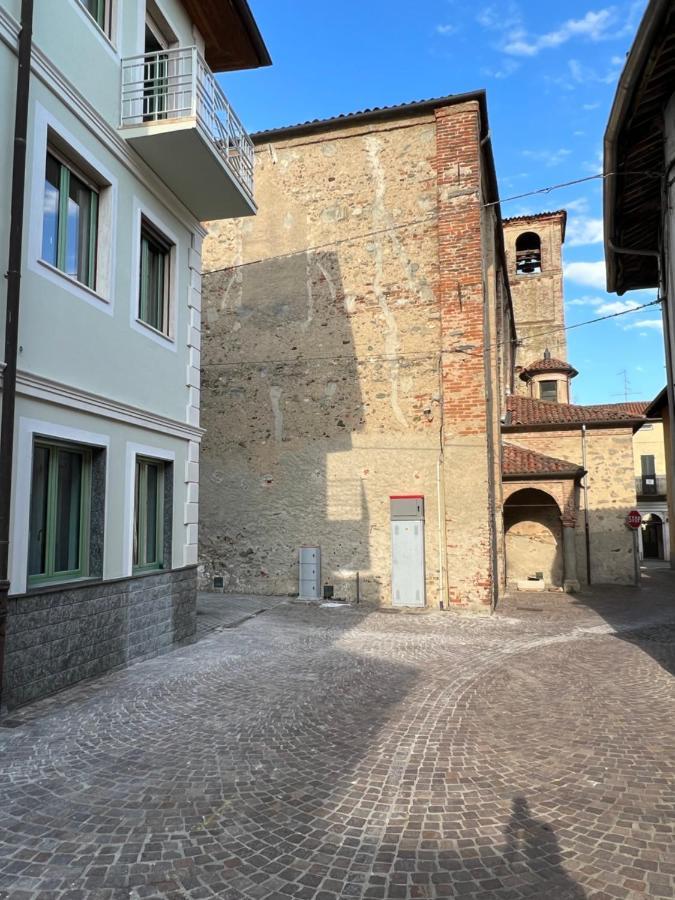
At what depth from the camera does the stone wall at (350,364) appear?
1127cm

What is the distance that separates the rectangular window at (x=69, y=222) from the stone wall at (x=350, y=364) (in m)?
6.45

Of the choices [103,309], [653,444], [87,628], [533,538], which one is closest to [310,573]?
[87,628]

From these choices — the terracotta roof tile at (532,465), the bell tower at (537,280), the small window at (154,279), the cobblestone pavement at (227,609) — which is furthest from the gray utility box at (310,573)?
the bell tower at (537,280)

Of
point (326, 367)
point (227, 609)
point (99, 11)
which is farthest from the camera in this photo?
point (326, 367)

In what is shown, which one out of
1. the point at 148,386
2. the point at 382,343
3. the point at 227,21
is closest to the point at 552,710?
the point at 148,386

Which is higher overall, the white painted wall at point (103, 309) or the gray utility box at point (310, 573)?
the white painted wall at point (103, 309)

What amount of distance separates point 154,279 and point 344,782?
6.45 m

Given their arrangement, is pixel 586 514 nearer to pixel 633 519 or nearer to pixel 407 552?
pixel 633 519

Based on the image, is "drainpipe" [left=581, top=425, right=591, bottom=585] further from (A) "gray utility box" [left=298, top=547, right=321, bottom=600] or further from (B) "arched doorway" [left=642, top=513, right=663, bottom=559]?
(B) "arched doorway" [left=642, top=513, right=663, bottom=559]

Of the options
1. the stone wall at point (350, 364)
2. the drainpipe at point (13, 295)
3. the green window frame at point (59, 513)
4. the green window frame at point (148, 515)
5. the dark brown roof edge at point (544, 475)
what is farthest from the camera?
the dark brown roof edge at point (544, 475)

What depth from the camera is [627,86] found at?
5.77m

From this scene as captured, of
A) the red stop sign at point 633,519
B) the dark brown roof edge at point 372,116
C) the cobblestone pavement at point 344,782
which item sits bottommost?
the cobblestone pavement at point 344,782

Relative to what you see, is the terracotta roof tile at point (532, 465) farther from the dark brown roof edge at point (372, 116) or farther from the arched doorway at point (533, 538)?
the dark brown roof edge at point (372, 116)

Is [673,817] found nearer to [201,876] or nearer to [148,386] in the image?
[201,876]
